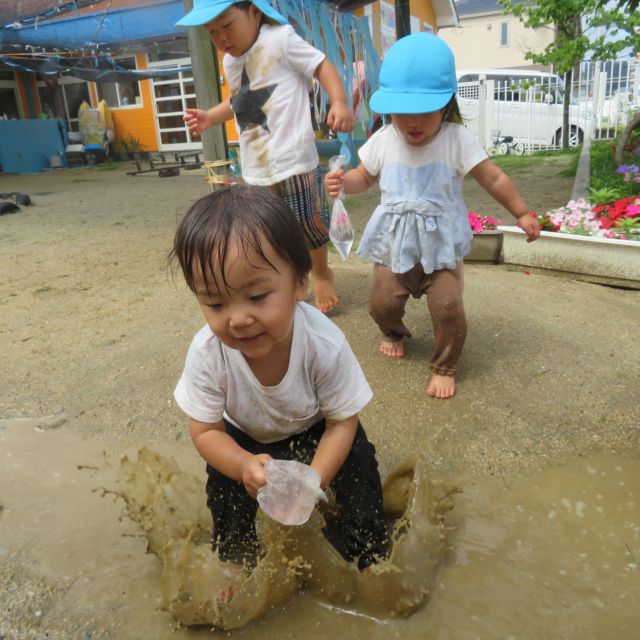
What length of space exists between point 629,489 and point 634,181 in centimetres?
489

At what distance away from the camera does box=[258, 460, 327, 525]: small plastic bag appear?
1.52 meters

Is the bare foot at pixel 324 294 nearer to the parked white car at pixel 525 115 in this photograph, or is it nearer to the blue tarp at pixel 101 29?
the blue tarp at pixel 101 29

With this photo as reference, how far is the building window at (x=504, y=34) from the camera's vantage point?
35.8 m

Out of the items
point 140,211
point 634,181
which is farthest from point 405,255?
point 140,211

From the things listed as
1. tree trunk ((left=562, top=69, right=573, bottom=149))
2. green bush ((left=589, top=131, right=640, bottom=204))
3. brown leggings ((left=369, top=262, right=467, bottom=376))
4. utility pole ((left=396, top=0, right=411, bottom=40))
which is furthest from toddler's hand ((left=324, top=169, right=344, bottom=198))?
tree trunk ((left=562, top=69, right=573, bottom=149))

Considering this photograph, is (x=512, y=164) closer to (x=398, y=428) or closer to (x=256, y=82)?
(x=256, y=82)

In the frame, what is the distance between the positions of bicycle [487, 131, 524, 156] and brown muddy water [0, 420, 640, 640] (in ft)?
46.6

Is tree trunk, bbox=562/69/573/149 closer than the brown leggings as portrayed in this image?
No

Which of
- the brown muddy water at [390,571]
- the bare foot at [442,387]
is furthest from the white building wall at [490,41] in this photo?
the brown muddy water at [390,571]

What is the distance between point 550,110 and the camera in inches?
626

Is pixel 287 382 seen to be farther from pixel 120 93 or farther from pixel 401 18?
pixel 120 93

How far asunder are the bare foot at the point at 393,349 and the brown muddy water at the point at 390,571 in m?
1.00

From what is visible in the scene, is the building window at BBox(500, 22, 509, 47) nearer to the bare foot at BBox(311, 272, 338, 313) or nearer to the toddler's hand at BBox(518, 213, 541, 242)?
the bare foot at BBox(311, 272, 338, 313)

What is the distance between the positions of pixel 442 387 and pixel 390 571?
114cm
